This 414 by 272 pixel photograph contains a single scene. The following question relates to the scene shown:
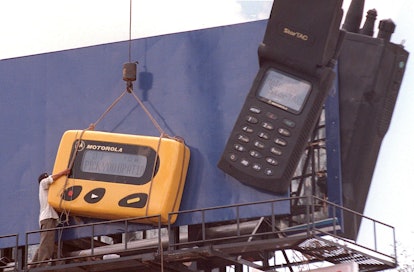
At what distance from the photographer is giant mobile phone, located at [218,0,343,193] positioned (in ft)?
92.2

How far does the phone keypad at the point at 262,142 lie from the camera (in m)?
28.1

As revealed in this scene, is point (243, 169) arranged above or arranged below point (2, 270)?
above

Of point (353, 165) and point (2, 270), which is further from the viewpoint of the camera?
point (2, 270)

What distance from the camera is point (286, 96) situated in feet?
93.5

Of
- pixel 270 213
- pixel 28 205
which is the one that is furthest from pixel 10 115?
pixel 270 213

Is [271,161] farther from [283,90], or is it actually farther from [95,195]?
[95,195]

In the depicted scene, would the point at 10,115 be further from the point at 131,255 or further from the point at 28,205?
the point at 131,255

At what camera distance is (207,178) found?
29.2 m

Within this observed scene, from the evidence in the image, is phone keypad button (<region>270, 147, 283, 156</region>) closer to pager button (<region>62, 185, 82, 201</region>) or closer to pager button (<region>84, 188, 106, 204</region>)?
pager button (<region>84, 188, 106, 204</region>)

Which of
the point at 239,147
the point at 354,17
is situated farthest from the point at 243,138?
the point at 354,17

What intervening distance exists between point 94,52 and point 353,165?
18.4ft

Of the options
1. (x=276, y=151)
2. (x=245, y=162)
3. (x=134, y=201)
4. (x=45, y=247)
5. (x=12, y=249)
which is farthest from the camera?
(x=12, y=249)

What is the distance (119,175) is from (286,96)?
346 centimetres

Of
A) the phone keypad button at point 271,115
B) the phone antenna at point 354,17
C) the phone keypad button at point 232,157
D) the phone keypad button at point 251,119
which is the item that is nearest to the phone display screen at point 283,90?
the phone keypad button at point 271,115
